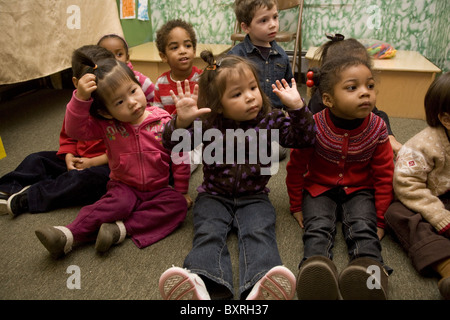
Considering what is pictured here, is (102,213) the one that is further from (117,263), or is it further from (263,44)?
(263,44)

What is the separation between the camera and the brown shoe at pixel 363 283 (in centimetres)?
79

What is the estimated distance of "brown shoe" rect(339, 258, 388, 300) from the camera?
785mm

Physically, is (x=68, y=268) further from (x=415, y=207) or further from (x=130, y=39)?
(x=130, y=39)

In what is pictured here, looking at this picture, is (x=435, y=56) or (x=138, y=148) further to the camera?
(x=435, y=56)

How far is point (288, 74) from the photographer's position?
5.45 ft

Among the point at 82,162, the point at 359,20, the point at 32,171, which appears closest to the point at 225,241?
the point at 82,162

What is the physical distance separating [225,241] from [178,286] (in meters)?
0.24

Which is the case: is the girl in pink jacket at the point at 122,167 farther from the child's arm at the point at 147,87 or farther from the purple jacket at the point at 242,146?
the child's arm at the point at 147,87

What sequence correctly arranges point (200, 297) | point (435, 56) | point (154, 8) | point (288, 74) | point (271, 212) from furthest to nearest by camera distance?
point (154, 8) → point (435, 56) → point (288, 74) → point (271, 212) → point (200, 297)

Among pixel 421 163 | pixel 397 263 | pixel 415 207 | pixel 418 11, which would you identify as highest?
pixel 418 11

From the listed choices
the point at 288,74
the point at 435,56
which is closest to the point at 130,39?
the point at 288,74

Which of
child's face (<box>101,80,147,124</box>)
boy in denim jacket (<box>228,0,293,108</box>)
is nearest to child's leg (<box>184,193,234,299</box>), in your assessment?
child's face (<box>101,80,147,124</box>)

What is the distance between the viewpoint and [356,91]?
0.96m
